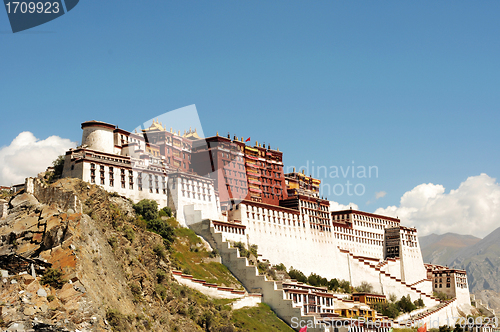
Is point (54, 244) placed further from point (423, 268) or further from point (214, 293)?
point (423, 268)

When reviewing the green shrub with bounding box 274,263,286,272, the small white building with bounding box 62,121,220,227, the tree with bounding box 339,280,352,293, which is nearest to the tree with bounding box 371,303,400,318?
the tree with bounding box 339,280,352,293

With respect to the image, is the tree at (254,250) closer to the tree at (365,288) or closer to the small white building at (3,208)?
the tree at (365,288)

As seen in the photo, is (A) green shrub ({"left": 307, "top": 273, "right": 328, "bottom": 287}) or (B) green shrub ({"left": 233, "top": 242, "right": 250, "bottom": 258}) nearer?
(B) green shrub ({"left": 233, "top": 242, "right": 250, "bottom": 258})

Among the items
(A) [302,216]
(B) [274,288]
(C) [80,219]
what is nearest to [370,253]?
(A) [302,216]

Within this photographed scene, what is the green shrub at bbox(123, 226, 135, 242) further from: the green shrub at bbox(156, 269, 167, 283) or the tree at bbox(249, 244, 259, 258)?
the tree at bbox(249, 244, 259, 258)

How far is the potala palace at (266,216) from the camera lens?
285ft

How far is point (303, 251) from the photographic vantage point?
110m

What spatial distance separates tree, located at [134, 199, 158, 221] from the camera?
8569 cm

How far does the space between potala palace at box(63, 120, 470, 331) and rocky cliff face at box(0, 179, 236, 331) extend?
15.0 m

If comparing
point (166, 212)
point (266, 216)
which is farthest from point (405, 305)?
point (166, 212)

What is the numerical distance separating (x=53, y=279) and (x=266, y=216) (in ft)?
213

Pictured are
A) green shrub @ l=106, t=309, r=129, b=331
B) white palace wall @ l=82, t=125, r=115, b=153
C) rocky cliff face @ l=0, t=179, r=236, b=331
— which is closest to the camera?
rocky cliff face @ l=0, t=179, r=236, b=331

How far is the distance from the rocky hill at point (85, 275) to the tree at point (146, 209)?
433 inches

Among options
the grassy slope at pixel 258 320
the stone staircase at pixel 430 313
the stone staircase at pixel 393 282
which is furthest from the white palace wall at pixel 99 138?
the stone staircase at pixel 430 313
